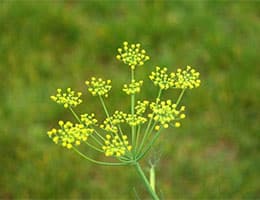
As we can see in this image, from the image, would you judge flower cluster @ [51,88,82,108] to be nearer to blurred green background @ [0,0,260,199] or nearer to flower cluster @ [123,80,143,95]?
flower cluster @ [123,80,143,95]

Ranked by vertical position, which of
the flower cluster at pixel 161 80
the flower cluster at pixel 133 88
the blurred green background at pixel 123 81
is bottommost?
the blurred green background at pixel 123 81

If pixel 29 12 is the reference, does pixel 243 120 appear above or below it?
below

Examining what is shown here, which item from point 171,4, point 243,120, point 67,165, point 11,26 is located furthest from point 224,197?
point 11,26

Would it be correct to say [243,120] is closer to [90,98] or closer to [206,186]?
[206,186]

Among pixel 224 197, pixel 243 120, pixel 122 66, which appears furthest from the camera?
pixel 122 66

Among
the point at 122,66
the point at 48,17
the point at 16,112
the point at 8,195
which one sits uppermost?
the point at 48,17

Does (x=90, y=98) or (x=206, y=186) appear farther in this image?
(x=90, y=98)

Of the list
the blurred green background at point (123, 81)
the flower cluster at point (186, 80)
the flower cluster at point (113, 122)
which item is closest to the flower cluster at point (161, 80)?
the flower cluster at point (186, 80)

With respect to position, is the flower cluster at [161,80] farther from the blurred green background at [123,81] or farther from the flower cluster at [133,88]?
the blurred green background at [123,81]
